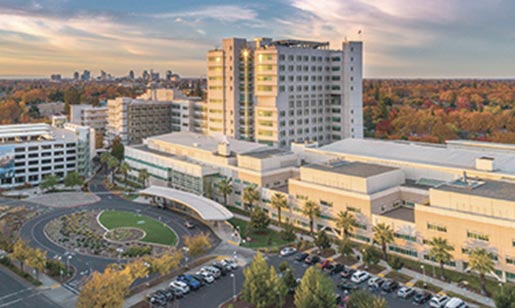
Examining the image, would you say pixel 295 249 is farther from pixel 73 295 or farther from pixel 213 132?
pixel 213 132

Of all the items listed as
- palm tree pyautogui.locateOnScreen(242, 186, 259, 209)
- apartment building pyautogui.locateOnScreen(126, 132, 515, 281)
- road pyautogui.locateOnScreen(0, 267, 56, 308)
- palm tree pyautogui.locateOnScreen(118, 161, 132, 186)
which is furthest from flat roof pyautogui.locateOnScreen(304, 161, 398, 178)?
palm tree pyautogui.locateOnScreen(118, 161, 132, 186)

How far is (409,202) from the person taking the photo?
54.2 metres

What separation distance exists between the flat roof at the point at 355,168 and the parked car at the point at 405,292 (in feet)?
51.8

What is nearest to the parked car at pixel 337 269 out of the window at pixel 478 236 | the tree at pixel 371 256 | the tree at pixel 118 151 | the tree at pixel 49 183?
the tree at pixel 371 256

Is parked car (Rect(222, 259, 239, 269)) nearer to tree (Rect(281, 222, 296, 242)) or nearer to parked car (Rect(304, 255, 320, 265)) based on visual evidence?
parked car (Rect(304, 255, 320, 265))

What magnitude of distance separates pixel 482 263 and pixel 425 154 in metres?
25.9

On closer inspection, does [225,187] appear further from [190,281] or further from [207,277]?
[190,281]

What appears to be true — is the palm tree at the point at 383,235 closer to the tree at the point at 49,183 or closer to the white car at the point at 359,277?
the white car at the point at 359,277

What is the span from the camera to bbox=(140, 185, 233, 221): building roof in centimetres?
5716

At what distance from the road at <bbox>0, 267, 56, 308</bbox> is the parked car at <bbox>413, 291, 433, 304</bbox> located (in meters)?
29.1

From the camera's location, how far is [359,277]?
1688 inches

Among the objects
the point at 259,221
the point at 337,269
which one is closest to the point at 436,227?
the point at 337,269

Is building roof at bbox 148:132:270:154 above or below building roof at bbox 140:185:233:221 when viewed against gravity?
above

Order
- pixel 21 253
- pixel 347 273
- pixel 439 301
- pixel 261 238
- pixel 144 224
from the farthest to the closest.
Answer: pixel 144 224 → pixel 261 238 → pixel 21 253 → pixel 347 273 → pixel 439 301
